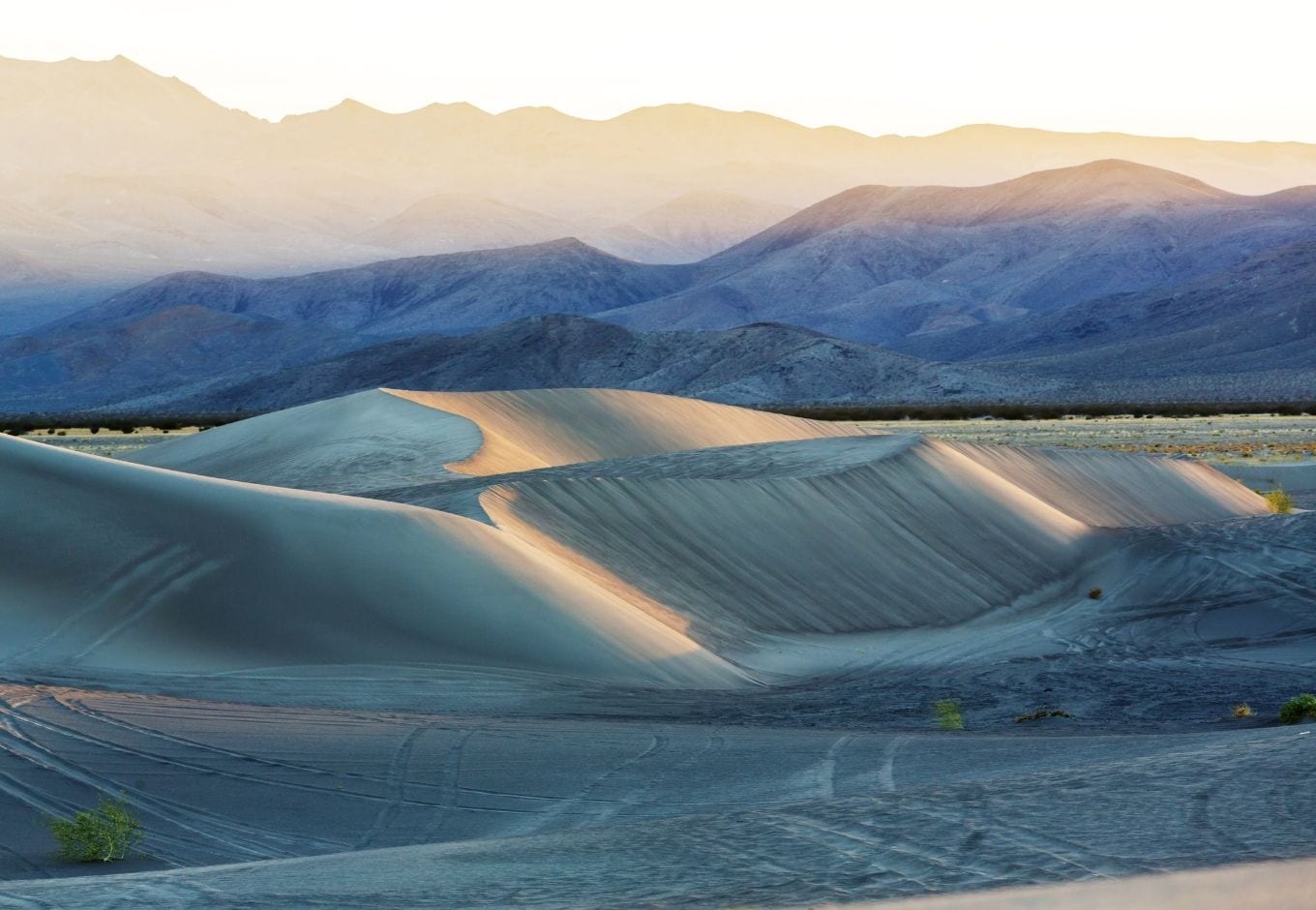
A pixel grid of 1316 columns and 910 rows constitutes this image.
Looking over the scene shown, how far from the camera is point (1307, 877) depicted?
614 cm

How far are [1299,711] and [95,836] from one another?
885cm

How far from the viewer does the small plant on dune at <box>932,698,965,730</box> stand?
13641 mm

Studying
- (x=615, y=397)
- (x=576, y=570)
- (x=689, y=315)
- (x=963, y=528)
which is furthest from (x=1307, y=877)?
(x=689, y=315)

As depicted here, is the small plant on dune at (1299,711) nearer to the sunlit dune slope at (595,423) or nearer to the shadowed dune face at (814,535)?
the shadowed dune face at (814,535)

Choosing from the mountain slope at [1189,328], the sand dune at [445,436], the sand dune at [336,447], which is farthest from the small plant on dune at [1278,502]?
the mountain slope at [1189,328]

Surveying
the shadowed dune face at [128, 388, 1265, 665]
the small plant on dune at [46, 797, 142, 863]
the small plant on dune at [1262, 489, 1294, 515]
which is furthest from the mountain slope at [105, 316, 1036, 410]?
the small plant on dune at [46, 797, 142, 863]

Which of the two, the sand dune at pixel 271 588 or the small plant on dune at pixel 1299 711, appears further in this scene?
the sand dune at pixel 271 588

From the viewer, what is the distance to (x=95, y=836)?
8.22m

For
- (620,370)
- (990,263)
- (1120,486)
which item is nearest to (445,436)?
(1120,486)

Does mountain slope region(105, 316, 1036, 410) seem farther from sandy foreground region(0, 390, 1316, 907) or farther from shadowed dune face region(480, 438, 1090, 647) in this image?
shadowed dune face region(480, 438, 1090, 647)

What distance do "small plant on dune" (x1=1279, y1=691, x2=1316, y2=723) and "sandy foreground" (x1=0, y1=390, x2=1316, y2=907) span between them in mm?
579

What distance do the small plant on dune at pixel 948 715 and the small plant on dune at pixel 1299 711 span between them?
8.29 ft

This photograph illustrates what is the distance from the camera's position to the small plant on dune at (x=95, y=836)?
8.21 meters

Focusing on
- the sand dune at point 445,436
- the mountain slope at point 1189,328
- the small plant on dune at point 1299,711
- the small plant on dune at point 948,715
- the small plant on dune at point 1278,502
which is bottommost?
the small plant on dune at point 948,715
